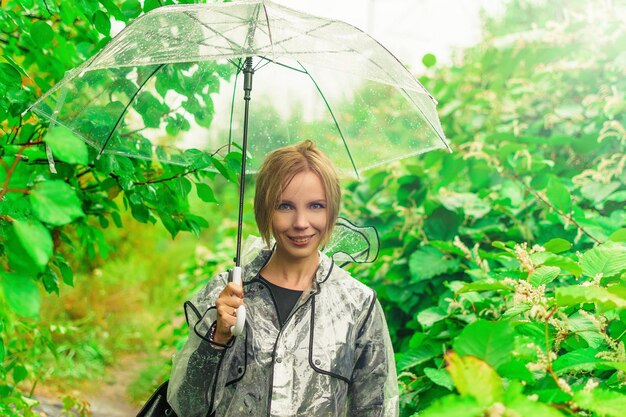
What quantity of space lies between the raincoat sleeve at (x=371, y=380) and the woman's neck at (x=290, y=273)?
0.69 ft

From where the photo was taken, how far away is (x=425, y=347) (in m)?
2.57

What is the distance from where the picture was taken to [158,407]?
6.75ft

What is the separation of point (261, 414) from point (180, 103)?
1.07m

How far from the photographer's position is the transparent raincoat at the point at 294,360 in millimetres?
1925

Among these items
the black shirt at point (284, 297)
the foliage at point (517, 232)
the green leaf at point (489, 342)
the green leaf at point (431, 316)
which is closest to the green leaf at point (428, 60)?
the foliage at point (517, 232)

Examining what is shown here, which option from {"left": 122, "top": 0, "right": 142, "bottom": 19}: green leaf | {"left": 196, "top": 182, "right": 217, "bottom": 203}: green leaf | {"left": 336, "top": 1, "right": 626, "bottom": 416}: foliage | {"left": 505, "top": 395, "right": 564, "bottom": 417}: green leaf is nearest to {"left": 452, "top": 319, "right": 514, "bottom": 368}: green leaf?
{"left": 336, "top": 1, "right": 626, "bottom": 416}: foliage

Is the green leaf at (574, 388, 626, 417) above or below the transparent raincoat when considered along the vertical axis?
above

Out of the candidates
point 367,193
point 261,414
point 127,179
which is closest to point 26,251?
point 261,414

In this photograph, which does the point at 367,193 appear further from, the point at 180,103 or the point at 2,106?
the point at 2,106

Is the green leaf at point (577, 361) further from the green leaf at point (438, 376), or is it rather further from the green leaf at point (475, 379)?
the green leaf at point (438, 376)

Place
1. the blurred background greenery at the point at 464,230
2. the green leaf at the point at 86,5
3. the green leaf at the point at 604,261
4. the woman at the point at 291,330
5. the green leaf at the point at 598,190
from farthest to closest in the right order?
the green leaf at the point at 598,190 < the green leaf at the point at 86,5 < the woman at the point at 291,330 < the green leaf at the point at 604,261 < the blurred background greenery at the point at 464,230

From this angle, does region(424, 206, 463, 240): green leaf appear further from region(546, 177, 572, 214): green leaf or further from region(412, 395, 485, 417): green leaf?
region(412, 395, 485, 417): green leaf

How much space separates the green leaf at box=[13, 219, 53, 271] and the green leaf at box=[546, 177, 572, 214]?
198cm

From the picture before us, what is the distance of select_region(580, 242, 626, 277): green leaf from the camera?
1.68m
